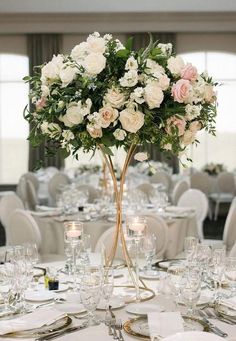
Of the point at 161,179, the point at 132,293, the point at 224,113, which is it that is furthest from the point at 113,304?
the point at 224,113

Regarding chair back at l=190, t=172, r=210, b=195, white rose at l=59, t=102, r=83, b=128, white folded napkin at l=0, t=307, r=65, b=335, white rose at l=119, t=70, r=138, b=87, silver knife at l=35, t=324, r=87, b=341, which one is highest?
white rose at l=119, t=70, r=138, b=87

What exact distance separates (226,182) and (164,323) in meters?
9.63

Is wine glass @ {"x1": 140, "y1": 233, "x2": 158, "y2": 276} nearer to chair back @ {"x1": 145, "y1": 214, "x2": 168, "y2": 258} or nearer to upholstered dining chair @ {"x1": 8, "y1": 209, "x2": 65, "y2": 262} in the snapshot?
chair back @ {"x1": 145, "y1": 214, "x2": 168, "y2": 258}

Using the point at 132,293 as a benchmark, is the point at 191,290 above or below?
above

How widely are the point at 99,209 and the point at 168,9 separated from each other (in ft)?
22.5

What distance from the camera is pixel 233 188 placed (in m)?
11.7

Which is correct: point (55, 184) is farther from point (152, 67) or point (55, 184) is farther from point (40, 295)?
point (152, 67)

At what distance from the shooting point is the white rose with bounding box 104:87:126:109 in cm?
257

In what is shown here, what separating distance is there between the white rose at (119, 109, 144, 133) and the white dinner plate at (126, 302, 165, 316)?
778 mm

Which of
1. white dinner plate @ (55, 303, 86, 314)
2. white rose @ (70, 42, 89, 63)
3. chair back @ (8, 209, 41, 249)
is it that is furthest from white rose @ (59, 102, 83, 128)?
chair back @ (8, 209, 41, 249)

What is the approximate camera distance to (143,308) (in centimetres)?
261

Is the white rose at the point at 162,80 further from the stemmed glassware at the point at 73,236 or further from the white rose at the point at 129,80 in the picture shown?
the stemmed glassware at the point at 73,236

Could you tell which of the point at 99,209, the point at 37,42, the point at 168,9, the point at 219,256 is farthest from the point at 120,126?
the point at 37,42

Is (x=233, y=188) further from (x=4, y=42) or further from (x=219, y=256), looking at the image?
(x=219, y=256)
